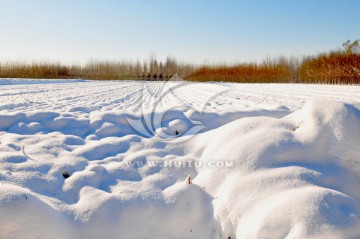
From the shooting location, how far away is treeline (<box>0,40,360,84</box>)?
1433cm

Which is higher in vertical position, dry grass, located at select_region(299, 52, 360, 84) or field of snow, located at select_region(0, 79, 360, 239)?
dry grass, located at select_region(299, 52, 360, 84)

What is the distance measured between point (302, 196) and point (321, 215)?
12cm

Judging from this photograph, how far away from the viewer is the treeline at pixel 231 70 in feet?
47.0

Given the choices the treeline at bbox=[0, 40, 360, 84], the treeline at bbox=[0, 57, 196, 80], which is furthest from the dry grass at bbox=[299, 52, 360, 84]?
the treeline at bbox=[0, 57, 196, 80]

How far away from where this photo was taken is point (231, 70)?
72.3ft

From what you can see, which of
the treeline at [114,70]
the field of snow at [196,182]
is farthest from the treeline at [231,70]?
the field of snow at [196,182]

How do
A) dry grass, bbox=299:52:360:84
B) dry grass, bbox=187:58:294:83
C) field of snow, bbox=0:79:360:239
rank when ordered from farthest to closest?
dry grass, bbox=187:58:294:83
dry grass, bbox=299:52:360:84
field of snow, bbox=0:79:360:239

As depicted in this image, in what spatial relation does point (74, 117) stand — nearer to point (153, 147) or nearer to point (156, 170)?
point (153, 147)

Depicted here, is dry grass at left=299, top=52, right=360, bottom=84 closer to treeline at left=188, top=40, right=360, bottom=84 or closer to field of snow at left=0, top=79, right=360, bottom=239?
treeline at left=188, top=40, right=360, bottom=84

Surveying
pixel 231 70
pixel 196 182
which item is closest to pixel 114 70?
pixel 231 70

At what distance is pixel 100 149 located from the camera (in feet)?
7.08

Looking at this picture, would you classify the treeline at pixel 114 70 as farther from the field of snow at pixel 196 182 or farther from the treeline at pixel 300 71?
the field of snow at pixel 196 182

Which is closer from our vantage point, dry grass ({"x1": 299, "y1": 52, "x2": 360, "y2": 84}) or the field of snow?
the field of snow

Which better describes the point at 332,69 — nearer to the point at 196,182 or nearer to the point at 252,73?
the point at 252,73
